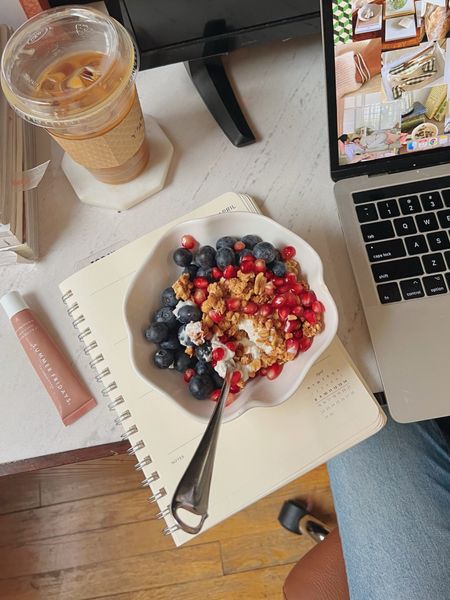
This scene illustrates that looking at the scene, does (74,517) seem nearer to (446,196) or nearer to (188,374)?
(188,374)

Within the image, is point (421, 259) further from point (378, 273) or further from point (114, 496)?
point (114, 496)

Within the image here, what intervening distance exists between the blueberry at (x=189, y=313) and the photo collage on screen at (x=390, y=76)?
0.82 ft

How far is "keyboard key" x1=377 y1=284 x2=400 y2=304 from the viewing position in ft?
2.01

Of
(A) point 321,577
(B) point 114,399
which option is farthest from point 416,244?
(A) point 321,577

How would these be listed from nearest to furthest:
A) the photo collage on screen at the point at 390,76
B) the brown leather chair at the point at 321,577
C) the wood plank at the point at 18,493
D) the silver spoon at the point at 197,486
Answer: the silver spoon at the point at 197,486
the photo collage on screen at the point at 390,76
the brown leather chair at the point at 321,577
the wood plank at the point at 18,493

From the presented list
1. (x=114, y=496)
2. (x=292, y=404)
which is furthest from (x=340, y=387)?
(x=114, y=496)

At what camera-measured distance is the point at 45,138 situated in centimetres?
75

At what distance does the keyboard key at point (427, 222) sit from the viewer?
63cm

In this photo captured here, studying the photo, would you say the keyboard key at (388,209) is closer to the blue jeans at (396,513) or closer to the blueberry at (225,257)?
the blueberry at (225,257)

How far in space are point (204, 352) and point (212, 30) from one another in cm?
40

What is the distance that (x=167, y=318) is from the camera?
22.1 inches

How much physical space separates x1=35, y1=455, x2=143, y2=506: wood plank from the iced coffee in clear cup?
788 mm

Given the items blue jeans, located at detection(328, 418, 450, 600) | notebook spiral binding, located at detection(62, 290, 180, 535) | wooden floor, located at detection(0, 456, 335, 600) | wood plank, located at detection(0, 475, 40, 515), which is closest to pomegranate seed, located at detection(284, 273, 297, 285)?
notebook spiral binding, located at detection(62, 290, 180, 535)

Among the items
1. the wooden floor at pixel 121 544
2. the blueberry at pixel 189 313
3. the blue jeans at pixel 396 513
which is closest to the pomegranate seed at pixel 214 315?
the blueberry at pixel 189 313
